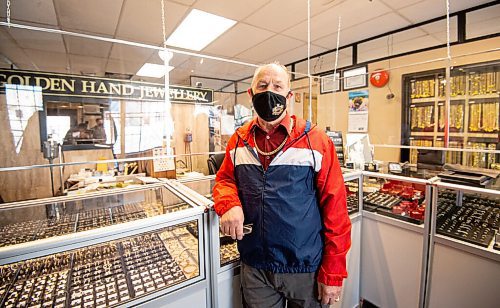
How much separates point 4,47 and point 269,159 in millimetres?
4871

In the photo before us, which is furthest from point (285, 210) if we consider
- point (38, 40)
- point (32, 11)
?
point (38, 40)

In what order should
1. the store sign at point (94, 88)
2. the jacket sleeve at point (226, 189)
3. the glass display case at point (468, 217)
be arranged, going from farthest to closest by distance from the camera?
the store sign at point (94, 88) < the glass display case at point (468, 217) < the jacket sleeve at point (226, 189)

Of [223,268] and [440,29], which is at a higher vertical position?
[440,29]

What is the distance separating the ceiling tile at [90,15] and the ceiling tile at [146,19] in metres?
0.11

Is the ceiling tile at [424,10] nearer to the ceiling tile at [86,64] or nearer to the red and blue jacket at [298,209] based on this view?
the red and blue jacket at [298,209]

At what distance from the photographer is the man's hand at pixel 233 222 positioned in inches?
40.6

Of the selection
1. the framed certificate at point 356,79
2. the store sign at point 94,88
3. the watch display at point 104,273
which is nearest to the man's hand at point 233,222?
the watch display at point 104,273

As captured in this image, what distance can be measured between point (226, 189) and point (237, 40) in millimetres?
3464

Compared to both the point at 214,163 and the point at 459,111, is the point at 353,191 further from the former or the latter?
the point at 459,111

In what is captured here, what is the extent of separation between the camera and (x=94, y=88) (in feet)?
11.5

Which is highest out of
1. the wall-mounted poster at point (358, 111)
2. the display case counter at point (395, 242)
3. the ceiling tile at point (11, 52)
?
the ceiling tile at point (11, 52)

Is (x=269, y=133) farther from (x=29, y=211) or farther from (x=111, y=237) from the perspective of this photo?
(x=29, y=211)

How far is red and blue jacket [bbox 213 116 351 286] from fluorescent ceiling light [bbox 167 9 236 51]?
278cm

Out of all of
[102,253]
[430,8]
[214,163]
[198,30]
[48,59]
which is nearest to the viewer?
[102,253]
